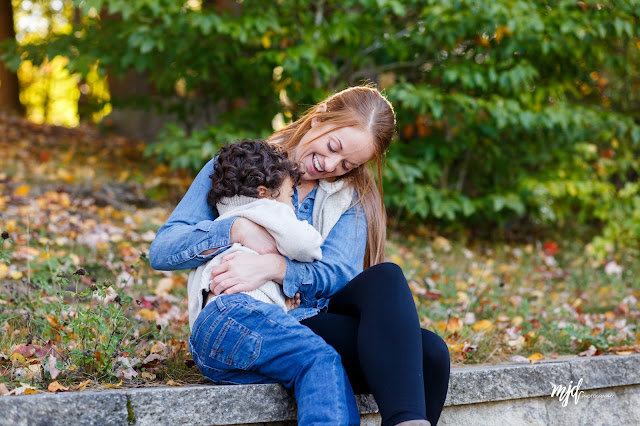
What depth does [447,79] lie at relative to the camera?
479 centimetres

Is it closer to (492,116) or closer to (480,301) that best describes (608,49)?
(492,116)

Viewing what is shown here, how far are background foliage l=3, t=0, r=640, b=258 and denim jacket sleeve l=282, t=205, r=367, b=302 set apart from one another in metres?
2.16

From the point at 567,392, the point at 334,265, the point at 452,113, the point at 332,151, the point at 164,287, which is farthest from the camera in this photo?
the point at 452,113

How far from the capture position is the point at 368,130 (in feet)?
8.25

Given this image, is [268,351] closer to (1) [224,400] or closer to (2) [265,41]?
(1) [224,400]

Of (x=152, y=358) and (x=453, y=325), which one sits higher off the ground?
(x=152, y=358)

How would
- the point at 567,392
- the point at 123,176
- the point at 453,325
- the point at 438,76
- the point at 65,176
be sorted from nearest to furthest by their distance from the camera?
the point at 567,392 → the point at 453,325 → the point at 438,76 → the point at 65,176 → the point at 123,176

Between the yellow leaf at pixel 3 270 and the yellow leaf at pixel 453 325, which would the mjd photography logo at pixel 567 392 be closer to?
the yellow leaf at pixel 453 325

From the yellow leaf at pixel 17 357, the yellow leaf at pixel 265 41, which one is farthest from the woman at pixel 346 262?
the yellow leaf at pixel 265 41

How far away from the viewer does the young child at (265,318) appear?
1852 mm

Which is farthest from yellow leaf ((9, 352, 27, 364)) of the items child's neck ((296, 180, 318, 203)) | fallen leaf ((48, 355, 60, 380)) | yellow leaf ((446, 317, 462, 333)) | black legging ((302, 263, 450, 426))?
yellow leaf ((446, 317, 462, 333))

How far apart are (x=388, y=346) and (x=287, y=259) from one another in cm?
44

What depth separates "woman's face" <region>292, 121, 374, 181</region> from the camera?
8.02ft

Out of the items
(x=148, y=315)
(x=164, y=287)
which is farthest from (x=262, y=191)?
(x=164, y=287)
